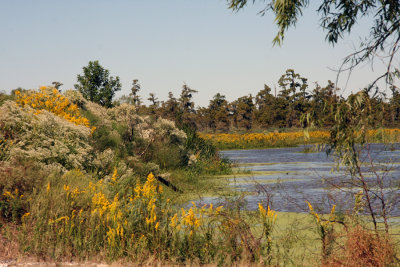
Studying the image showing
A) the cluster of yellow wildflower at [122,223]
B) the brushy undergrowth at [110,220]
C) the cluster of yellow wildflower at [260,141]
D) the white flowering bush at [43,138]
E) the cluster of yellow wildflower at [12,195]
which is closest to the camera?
the brushy undergrowth at [110,220]

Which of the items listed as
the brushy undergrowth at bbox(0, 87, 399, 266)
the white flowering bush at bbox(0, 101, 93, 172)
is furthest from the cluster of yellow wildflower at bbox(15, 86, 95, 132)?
the white flowering bush at bbox(0, 101, 93, 172)

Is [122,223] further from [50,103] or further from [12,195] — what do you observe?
[50,103]

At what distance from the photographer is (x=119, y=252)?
6863mm

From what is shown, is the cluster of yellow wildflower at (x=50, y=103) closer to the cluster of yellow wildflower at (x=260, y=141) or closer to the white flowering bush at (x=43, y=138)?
the white flowering bush at (x=43, y=138)

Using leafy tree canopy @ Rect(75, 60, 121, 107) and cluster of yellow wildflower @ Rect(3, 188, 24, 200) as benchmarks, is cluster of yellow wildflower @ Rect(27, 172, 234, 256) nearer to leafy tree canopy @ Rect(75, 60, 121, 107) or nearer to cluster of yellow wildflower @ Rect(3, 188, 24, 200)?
cluster of yellow wildflower @ Rect(3, 188, 24, 200)

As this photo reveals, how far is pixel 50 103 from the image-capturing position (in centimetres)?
1512

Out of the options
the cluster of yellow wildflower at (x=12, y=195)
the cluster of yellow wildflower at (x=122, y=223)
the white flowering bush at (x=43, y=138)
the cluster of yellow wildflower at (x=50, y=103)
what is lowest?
the cluster of yellow wildflower at (x=122, y=223)

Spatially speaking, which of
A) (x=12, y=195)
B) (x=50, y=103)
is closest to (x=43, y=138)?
(x=50, y=103)

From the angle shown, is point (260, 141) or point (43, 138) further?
point (260, 141)

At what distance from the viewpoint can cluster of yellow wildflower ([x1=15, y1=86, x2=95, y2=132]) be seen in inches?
581

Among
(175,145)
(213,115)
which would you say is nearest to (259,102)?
(213,115)

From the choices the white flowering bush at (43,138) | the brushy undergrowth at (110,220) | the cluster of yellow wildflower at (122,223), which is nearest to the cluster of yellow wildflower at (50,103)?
the brushy undergrowth at (110,220)

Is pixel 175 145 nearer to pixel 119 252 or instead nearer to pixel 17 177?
pixel 17 177

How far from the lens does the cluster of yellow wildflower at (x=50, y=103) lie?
14750 millimetres
